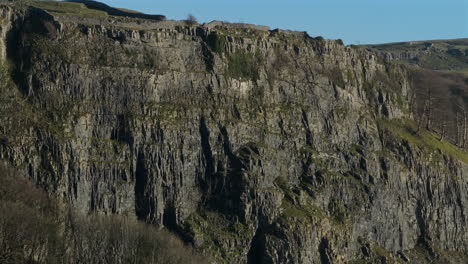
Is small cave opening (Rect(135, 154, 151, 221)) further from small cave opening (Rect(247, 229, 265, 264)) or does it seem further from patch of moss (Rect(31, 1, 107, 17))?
patch of moss (Rect(31, 1, 107, 17))

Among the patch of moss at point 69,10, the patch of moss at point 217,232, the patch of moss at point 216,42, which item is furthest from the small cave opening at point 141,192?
the patch of moss at point 69,10

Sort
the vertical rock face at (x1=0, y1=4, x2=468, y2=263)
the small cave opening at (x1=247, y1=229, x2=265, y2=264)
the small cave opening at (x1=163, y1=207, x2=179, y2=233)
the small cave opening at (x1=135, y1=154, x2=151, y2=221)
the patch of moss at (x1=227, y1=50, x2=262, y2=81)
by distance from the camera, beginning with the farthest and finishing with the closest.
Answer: the patch of moss at (x1=227, y1=50, x2=262, y2=81)
the small cave opening at (x1=247, y1=229, x2=265, y2=264)
the small cave opening at (x1=163, y1=207, x2=179, y2=233)
the small cave opening at (x1=135, y1=154, x2=151, y2=221)
the vertical rock face at (x1=0, y1=4, x2=468, y2=263)

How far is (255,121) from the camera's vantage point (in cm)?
18500

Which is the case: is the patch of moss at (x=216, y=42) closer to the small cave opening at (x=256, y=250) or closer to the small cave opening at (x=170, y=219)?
the small cave opening at (x=170, y=219)

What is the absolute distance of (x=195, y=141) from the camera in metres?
177

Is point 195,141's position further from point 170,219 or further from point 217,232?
point 217,232

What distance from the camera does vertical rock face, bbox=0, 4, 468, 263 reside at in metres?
165

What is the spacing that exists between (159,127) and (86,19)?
23.4m

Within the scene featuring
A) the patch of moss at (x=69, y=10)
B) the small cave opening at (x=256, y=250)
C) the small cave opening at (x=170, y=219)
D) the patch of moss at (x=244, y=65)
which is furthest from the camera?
the patch of moss at (x=244, y=65)

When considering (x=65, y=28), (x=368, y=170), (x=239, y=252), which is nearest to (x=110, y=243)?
(x=239, y=252)

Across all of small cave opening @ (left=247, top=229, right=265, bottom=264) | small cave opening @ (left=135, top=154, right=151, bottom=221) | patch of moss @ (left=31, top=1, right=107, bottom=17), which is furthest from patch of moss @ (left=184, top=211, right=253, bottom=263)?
patch of moss @ (left=31, top=1, right=107, bottom=17)

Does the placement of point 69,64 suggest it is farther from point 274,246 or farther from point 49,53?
point 274,246

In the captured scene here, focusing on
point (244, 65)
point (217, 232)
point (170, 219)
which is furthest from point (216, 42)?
point (217, 232)

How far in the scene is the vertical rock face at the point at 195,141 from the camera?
6506 inches
